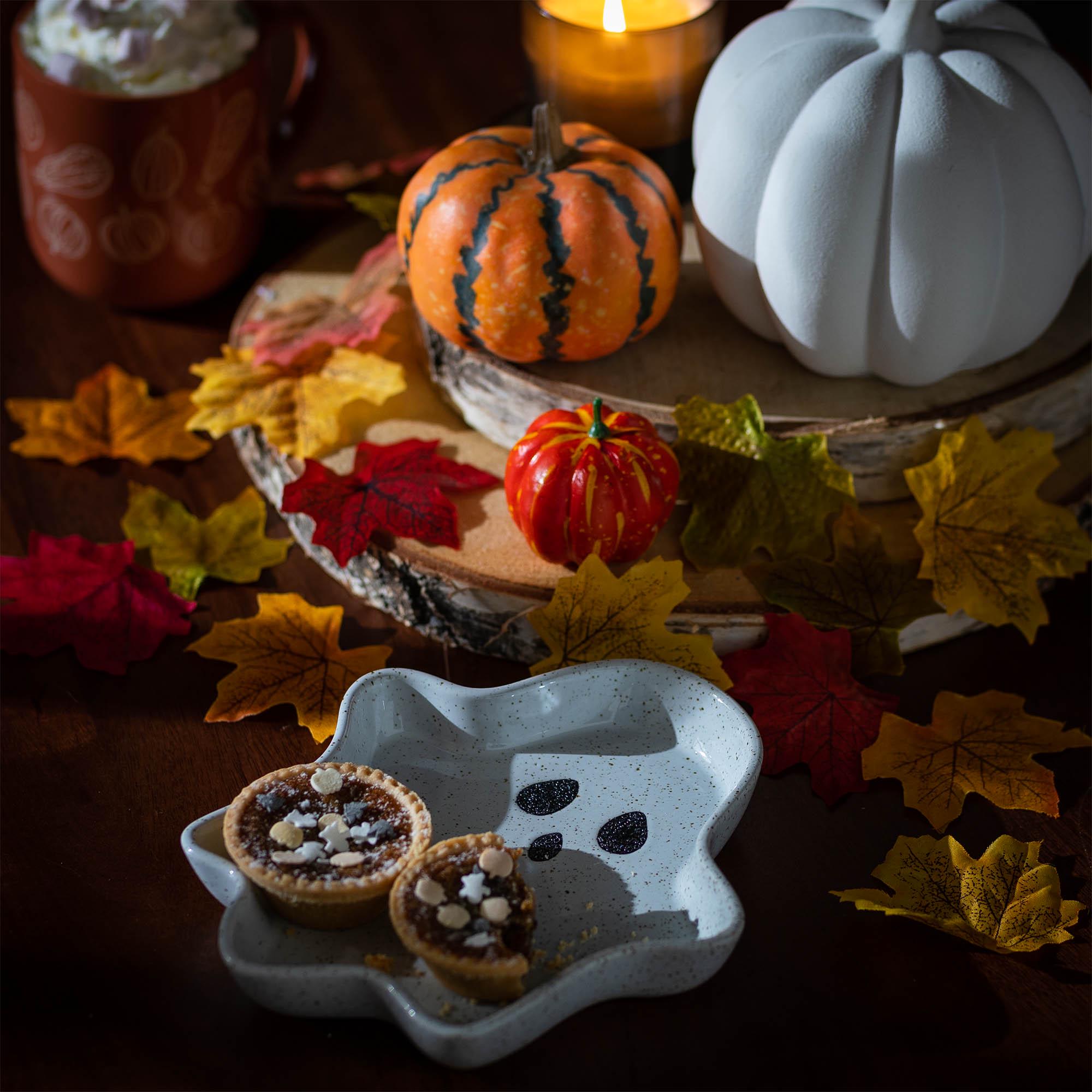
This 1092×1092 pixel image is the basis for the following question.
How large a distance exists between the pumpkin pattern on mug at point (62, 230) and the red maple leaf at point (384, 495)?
0.40m

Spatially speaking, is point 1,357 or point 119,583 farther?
point 1,357

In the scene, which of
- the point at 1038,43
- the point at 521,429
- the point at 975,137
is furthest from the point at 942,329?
the point at 521,429

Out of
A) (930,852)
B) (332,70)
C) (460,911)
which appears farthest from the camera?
(332,70)

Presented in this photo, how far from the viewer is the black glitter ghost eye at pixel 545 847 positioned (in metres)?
0.85

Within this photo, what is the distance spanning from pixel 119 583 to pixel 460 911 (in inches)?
18.3

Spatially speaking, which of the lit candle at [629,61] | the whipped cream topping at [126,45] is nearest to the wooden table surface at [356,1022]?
the whipped cream topping at [126,45]

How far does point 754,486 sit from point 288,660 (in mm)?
395

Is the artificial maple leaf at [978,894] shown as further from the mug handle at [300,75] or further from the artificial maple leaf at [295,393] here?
the mug handle at [300,75]

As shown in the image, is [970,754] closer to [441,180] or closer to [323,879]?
[323,879]

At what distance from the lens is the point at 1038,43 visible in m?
1.03

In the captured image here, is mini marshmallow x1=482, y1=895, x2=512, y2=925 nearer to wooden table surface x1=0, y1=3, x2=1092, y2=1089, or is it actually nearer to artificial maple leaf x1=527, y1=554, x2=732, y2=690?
wooden table surface x1=0, y1=3, x2=1092, y2=1089

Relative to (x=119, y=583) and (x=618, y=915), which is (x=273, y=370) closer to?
(x=119, y=583)

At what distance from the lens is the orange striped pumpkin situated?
3.31 feet

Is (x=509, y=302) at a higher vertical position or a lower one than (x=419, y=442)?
higher
